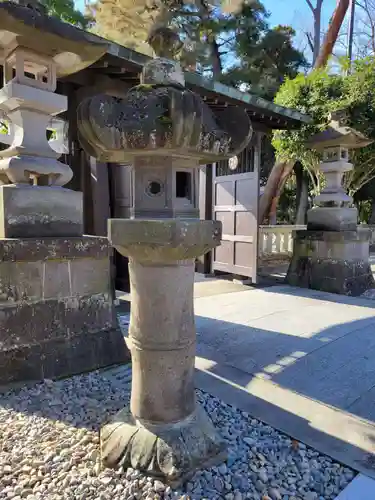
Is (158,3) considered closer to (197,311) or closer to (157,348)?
(197,311)

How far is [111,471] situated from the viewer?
1.69 metres

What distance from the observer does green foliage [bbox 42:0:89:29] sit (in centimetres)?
793

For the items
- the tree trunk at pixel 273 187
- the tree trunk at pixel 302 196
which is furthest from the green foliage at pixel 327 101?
the tree trunk at pixel 302 196

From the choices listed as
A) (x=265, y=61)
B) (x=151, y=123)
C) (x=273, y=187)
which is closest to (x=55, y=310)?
(x=151, y=123)

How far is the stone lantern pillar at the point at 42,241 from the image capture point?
2.53 meters

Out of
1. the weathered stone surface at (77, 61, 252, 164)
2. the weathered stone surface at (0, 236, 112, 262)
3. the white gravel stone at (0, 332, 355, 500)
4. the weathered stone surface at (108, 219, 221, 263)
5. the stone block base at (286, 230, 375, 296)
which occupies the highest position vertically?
the weathered stone surface at (77, 61, 252, 164)

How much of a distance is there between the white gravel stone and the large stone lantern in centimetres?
9

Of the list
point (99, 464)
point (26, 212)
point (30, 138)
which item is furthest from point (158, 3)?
point (99, 464)

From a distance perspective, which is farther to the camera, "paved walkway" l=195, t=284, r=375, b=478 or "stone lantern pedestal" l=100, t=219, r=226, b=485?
"paved walkway" l=195, t=284, r=375, b=478

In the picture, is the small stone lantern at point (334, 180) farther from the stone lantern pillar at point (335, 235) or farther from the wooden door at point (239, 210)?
the wooden door at point (239, 210)

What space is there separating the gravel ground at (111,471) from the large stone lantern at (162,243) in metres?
0.09

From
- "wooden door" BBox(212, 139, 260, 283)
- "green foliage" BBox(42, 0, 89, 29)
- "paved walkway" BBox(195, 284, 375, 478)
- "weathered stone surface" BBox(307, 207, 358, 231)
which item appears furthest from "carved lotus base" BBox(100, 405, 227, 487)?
"green foliage" BBox(42, 0, 89, 29)

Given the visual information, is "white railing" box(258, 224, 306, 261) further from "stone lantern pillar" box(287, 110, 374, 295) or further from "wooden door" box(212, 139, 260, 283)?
"stone lantern pillar" box(287, 110, 374, 295)

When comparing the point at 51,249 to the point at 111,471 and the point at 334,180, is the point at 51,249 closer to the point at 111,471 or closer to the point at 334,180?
the point at 111,471
